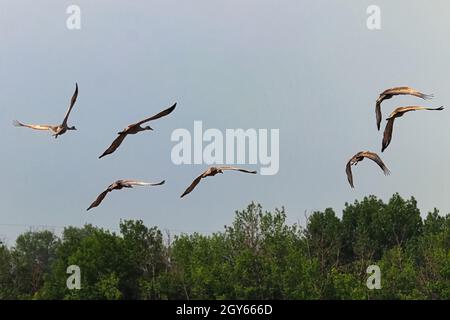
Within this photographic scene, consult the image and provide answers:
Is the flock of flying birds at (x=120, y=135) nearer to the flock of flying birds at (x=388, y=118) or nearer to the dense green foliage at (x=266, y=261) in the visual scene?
the flock of flying birds at (x=388, y=118)

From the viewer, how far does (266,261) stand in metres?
73.4

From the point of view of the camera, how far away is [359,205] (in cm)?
8788

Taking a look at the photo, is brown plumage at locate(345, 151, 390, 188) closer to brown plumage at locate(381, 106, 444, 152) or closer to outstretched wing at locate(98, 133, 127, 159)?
brown plumage at locate(381, 106, 444, 152)

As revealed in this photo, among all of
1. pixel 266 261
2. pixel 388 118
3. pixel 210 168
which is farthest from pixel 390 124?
pixel 266 261

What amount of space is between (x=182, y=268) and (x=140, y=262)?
12.6ft

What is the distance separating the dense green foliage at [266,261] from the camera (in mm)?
71812

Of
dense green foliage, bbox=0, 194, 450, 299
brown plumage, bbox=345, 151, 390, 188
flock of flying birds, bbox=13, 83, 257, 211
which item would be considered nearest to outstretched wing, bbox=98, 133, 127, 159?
flock of flying birds, bbox=13, 83, 257, 211

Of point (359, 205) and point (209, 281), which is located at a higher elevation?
point (359, 205)

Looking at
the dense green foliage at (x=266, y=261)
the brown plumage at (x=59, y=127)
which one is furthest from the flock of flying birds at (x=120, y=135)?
the dense green foliage at (x=266, y=261)

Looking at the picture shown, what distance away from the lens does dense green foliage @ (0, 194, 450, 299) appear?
236 ft

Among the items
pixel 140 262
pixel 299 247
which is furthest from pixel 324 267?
pixel 140 262

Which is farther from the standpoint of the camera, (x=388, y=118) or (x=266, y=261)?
(x=266, y=261)

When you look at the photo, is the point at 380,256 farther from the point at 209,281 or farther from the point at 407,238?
the point at 209,281

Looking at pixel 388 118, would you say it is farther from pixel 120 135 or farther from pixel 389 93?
pixel 120 135
